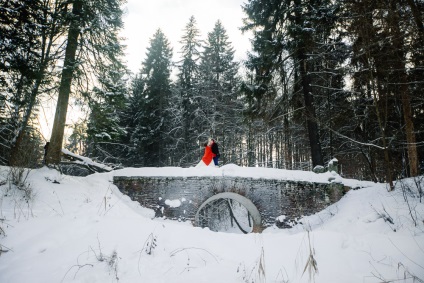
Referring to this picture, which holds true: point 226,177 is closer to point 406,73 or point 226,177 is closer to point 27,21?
point 406,73

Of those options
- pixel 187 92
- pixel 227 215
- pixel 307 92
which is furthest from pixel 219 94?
pixel 227 215

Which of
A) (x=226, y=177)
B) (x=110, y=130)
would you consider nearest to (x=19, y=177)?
(x=110, y=130)

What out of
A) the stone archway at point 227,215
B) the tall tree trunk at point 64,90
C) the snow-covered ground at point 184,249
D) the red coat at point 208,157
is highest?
the tall tree trunk at point 64,90

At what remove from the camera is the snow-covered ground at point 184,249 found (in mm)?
2811

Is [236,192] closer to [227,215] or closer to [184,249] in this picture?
[184,249]

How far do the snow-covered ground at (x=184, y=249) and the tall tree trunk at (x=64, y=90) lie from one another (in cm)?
266

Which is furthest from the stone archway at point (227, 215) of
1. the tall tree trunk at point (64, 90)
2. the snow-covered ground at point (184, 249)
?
the tall tree trunk at point (64, 90)

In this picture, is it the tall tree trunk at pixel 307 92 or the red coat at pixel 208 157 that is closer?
the red coat at pixel 208 157

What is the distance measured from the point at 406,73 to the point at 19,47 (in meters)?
11.8

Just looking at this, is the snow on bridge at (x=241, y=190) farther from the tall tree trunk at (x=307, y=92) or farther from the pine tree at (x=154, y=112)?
the pine tree at (x=154, y=112)

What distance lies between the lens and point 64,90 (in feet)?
25.2

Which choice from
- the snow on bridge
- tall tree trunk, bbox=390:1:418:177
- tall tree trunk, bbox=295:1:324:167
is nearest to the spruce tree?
the snow on bridge

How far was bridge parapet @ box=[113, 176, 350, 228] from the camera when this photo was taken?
7516mm

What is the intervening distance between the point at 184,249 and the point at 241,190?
15.0 feet
